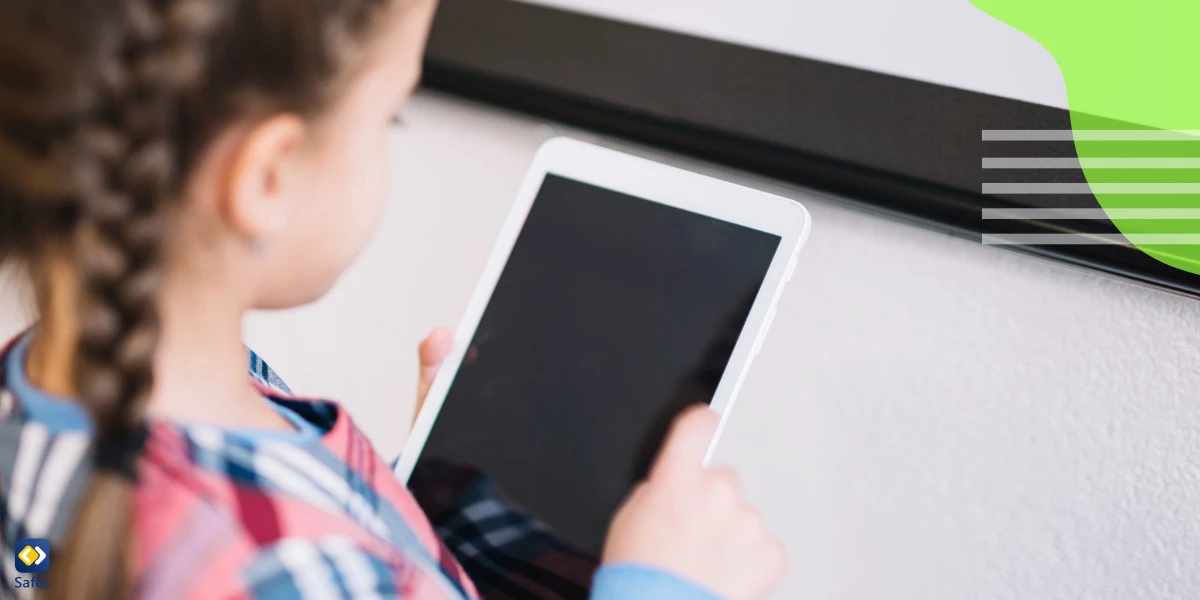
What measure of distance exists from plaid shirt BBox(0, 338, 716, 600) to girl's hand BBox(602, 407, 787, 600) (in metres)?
0.01

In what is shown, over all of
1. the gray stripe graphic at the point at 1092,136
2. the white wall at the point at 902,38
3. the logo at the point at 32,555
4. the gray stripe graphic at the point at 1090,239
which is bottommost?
the logo at the point at 32,555

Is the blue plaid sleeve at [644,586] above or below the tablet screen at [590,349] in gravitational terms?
below

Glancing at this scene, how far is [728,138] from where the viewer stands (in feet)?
1.29

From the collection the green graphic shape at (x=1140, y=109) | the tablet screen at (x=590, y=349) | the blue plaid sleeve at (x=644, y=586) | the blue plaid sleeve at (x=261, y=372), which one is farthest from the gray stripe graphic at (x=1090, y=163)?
the blue plaid sleeve at (x=261, y=372)

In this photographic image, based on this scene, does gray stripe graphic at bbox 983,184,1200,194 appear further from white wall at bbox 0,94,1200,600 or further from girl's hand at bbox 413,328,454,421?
girl's hand at bbox 413,328,454,421

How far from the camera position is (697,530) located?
294mm

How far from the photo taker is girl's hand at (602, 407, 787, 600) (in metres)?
0.29

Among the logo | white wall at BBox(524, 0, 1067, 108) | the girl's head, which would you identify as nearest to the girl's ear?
the girl's head

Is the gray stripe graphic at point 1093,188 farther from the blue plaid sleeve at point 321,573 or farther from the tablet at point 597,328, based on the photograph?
the blue plaid sleeve at point 321,573

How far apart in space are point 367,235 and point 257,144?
60 millimetres

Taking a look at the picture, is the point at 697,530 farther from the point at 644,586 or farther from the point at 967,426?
the point at 967,426

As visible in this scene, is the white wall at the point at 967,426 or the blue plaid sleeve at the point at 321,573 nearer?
the blue plaid sleeve at the point at 321,573

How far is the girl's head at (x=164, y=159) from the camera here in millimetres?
190

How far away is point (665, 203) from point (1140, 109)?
0.20m
